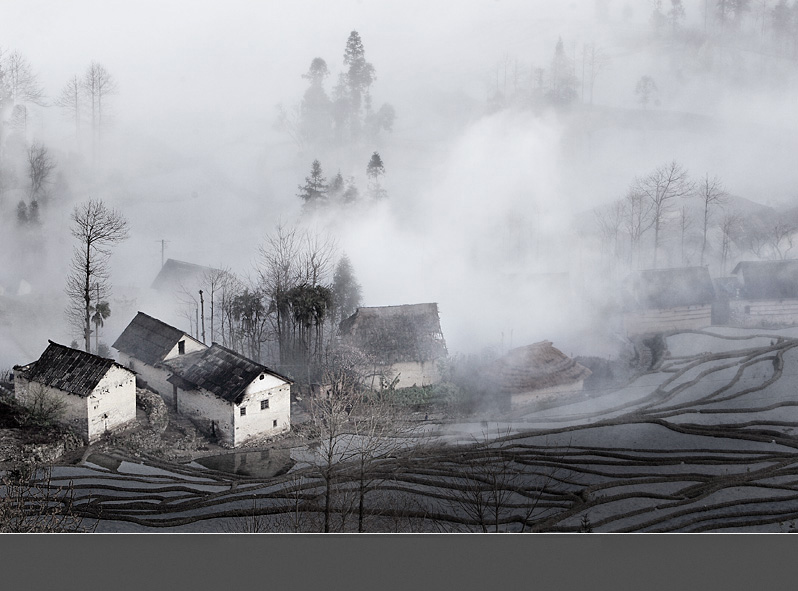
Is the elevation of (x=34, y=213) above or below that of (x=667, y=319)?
above

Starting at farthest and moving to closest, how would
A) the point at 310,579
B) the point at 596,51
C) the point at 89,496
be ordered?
the point at 596,51 < the point at 89,496 < the point at 310,579

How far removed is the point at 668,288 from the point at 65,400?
392 centimetres

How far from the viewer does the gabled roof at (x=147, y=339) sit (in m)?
5.04

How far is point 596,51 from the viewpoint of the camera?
16.6ft

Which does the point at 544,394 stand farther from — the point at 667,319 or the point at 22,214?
the point at 22,214

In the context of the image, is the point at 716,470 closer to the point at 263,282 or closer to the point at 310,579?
the point at 310,579

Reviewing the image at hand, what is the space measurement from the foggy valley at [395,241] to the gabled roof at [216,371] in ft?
0.05

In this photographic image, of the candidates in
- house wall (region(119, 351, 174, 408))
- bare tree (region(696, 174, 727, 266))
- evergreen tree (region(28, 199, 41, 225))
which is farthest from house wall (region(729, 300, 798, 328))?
evergreen tree (region(28, 199, 41, 225))

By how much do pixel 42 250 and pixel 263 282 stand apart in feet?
4.53

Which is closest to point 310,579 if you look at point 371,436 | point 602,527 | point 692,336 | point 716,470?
point 371,436

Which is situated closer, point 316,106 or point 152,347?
point 152,347

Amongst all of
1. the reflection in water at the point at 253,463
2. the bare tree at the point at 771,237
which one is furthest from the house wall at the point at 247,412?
the bare tree at the point at 771,237

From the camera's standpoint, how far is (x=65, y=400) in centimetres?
491

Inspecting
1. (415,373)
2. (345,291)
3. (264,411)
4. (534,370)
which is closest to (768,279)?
(534,370)
